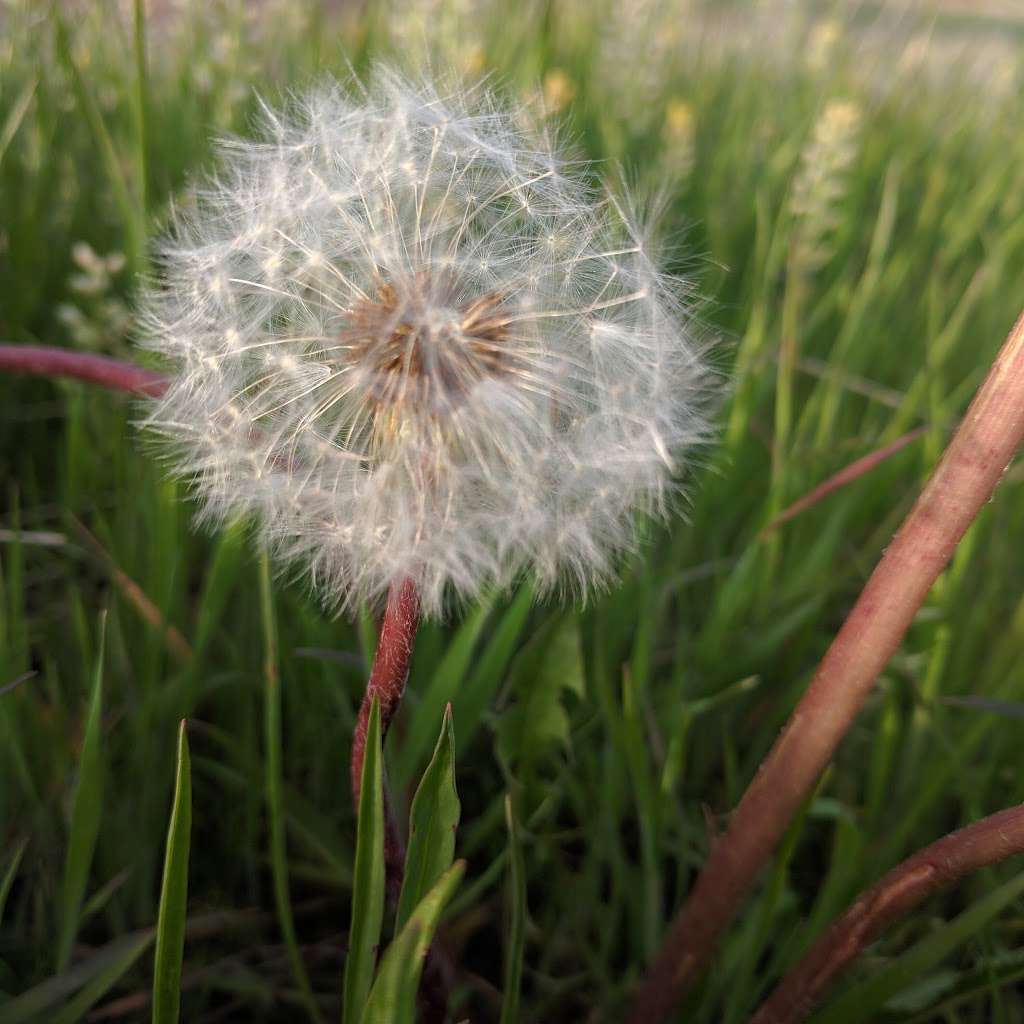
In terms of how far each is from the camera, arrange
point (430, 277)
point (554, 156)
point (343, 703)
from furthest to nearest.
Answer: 1. point (343, 703)
2. point (554, 156)
3. point (430, 277)

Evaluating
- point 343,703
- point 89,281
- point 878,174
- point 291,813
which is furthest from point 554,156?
point 878,174

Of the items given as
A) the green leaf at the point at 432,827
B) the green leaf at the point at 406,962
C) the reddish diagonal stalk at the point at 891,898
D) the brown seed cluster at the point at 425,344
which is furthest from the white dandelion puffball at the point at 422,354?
the reddish diagonal stalk at the point at 891,898

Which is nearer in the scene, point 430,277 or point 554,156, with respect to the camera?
point 430,277

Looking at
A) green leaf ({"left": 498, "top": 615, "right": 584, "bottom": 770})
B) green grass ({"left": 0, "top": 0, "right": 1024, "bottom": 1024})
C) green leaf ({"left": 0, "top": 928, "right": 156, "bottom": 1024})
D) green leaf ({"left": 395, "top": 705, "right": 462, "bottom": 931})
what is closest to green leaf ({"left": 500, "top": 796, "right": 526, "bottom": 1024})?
green grass ({"left": 0, "top": 0, "right": 1024, "bottom": 1024})

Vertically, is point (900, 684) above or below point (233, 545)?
below

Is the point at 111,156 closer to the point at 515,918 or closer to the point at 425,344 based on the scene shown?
the point at 425,344

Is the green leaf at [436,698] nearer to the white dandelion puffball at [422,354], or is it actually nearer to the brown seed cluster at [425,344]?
the white dandelion puffball at [422,354]

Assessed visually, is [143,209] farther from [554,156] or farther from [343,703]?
[343,703]
